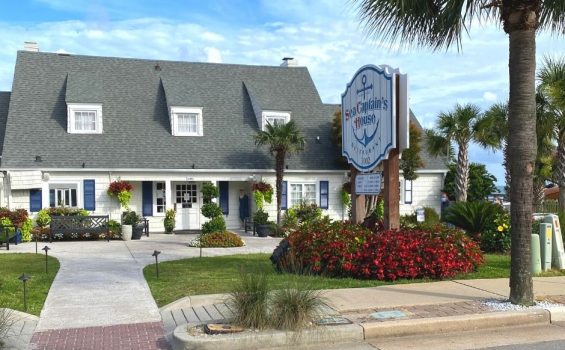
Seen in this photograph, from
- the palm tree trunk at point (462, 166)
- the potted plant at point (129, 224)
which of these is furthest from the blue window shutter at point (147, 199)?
the palm tree trunk at point (462, 166)

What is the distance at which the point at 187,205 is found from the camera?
24.9 m

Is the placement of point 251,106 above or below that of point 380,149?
above

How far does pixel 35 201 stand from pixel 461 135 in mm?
16866

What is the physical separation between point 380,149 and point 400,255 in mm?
1905

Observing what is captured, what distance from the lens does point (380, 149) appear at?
34.8ft

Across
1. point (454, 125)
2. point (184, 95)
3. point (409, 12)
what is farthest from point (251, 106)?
point (409, 12)

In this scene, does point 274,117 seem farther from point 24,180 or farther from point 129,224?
point 24,180

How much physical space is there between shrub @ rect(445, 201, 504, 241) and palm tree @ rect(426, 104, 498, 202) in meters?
8.97

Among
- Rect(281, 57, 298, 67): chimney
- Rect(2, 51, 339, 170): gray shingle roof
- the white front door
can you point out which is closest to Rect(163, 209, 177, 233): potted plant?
the white front door

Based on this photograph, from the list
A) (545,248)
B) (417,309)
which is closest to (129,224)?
(545,248)

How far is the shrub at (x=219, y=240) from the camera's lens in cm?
1800

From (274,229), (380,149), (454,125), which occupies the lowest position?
(274,229)

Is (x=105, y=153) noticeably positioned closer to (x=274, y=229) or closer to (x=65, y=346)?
(x=274, y=229)

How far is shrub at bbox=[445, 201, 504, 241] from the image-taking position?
50.7 feet
